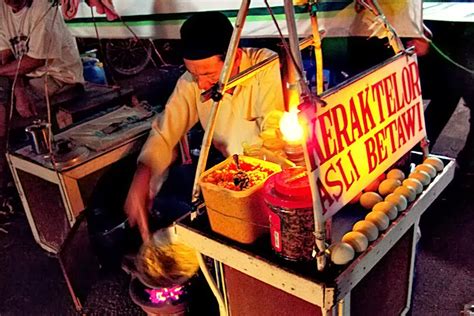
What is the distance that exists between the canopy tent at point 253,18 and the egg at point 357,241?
43.4 inches

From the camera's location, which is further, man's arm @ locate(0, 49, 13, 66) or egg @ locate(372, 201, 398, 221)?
man's arm @ locate(0, 49, 13, 66)

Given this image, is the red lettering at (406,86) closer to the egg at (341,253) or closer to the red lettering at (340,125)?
the red lettering at (340,125)

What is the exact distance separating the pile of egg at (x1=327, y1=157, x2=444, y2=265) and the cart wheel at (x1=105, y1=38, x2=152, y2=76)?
7499 millimetres

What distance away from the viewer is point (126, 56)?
30.7 ft

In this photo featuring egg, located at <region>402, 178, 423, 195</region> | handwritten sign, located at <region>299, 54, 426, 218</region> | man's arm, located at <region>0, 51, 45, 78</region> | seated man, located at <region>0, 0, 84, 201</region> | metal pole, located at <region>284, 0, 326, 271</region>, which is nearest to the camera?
metal pole, located at <region>284, 0, 326, 271</region>

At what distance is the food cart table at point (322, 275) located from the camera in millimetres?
1677

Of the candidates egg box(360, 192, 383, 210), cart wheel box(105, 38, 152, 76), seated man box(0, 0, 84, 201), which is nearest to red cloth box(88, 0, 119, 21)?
seated man box(0, 0, 84, 201)

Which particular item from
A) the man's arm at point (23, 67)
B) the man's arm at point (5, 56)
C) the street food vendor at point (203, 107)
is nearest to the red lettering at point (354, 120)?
the street food vendor at point (203, 107)

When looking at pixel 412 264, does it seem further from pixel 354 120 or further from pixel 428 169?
pixel 354 120

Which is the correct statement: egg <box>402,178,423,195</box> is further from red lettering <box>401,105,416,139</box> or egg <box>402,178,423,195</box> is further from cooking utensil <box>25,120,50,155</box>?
cooking utensil <box>25,120,50,155</box>

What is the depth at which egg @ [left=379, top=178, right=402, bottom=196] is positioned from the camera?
2080mm

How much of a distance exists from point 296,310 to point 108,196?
2225 millimetres

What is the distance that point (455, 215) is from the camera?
13.5 ft

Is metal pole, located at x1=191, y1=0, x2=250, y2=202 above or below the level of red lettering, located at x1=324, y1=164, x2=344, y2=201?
above
